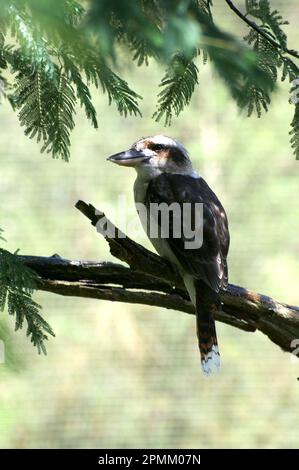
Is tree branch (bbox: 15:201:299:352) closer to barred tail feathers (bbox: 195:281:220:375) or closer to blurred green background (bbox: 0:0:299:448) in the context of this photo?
barred tail feathers (bbox: 195:281:220:375)

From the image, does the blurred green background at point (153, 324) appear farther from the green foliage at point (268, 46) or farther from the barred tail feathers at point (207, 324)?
the green foliage at point (268, 46)

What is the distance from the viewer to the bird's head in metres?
2.12

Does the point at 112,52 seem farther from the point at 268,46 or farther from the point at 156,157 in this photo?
the point at 156,157

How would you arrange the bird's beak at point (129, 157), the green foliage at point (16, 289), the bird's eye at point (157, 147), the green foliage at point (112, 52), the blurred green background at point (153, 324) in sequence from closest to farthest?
the green foliage at point (112, 52), the green foliage at point (16, 289), the bird's beak at point (129, 157), the bird's eye at point (157, 147), the blurred green background at point (153, 324)

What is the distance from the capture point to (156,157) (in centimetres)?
218

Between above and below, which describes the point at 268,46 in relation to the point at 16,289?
above

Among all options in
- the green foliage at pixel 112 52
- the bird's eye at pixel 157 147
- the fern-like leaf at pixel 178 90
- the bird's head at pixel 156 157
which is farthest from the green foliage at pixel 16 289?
the bird's eye at pixel 157 147

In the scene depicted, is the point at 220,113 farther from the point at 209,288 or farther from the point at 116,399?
the point at 209,288

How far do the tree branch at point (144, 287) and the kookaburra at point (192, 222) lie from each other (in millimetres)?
37

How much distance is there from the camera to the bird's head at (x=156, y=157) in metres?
2.12

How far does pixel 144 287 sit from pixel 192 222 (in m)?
0.25

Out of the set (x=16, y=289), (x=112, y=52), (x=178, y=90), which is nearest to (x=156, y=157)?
(x=178, y=90)

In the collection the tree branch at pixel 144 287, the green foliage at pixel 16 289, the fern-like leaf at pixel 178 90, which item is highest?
the fern-like leaf at pixel 178 90

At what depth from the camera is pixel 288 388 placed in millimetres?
3473
